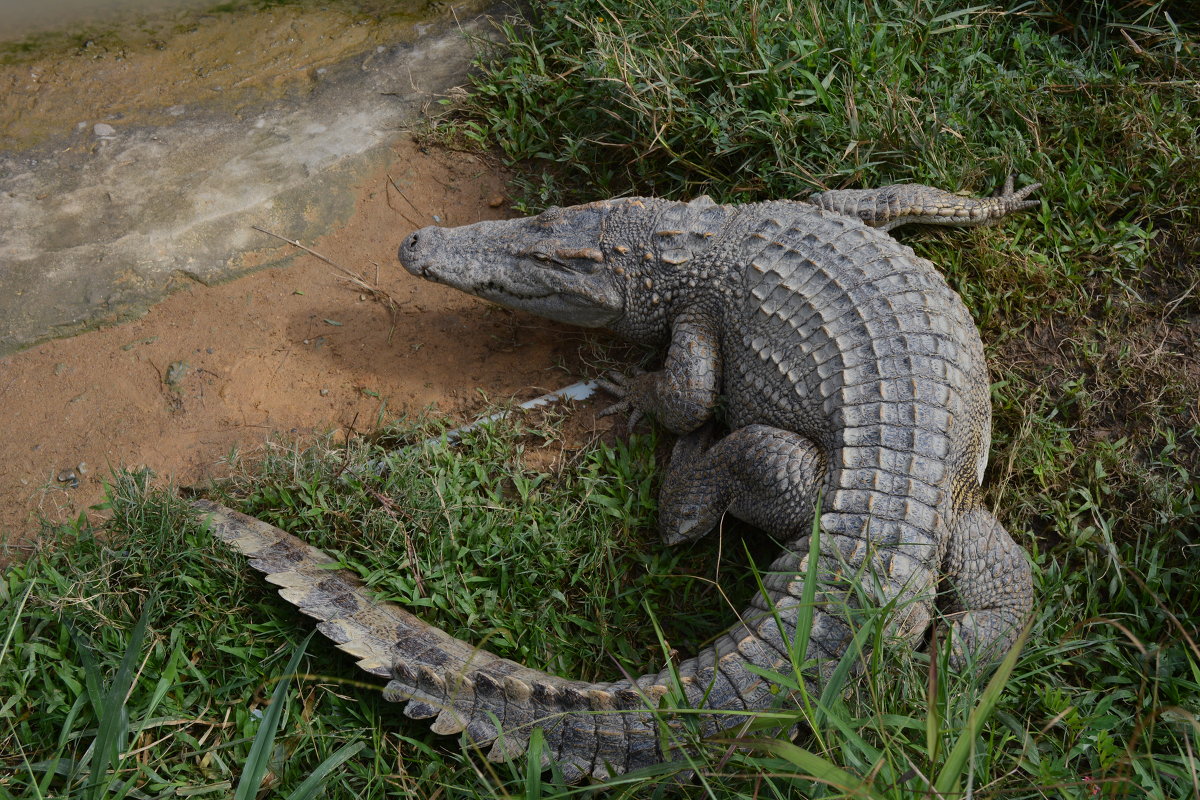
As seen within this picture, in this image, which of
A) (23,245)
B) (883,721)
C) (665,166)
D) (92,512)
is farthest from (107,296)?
(883,721)

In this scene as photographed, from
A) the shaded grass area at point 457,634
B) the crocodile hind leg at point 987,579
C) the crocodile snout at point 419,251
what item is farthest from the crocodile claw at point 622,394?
the crocodile hind leg at point 987,579

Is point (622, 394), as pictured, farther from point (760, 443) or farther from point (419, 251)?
point (419, 251)

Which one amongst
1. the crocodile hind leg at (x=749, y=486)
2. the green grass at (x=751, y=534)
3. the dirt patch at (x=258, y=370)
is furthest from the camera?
the dirt patch at (x=258, y=370)

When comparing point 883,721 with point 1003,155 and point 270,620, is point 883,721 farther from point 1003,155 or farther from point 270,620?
point 1003,155

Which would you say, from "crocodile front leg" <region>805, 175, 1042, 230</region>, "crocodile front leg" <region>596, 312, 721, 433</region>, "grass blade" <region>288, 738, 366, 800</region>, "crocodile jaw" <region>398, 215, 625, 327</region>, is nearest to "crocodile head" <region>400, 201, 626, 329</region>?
"crocodile jaw" <region>398, 215, 625, 327</region>

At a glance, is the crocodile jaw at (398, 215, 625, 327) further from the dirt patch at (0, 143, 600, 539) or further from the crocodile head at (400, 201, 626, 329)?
the dirt patch at (0, 143, 600, 539)

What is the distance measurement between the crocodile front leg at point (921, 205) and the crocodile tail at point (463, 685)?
7.27 ft

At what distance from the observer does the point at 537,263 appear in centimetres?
390

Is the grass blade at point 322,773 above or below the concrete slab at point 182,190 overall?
below

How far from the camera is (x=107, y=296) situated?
13.6 feet

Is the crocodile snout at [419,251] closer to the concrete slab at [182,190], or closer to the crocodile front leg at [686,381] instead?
the concrete slab at [182,190]

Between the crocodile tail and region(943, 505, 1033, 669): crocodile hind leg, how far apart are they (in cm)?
110

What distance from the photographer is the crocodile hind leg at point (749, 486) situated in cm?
308

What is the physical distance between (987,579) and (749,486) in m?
0.85
